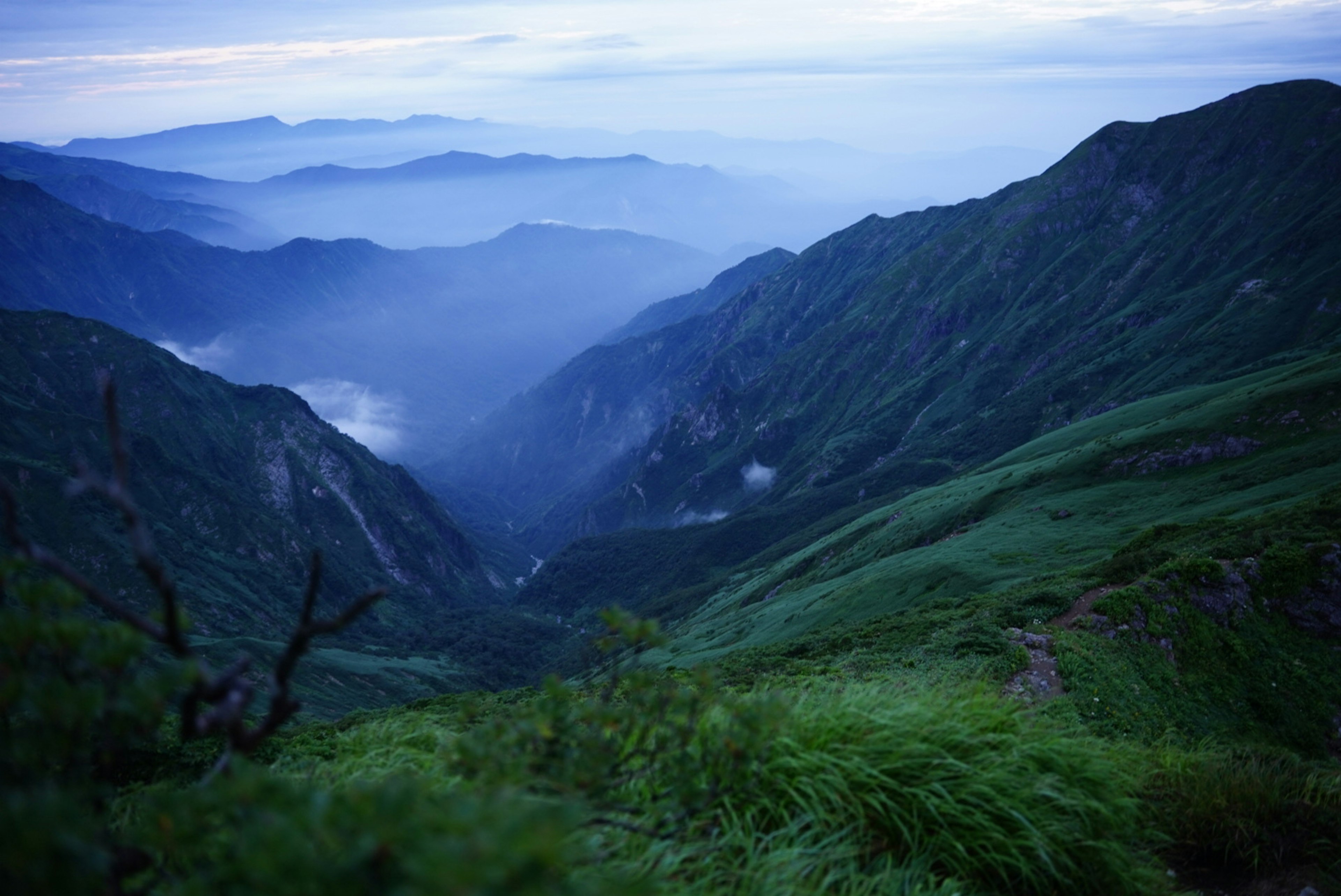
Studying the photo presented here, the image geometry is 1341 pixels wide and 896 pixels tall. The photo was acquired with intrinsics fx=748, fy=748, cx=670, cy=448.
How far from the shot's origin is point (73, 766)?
6832 millimetres

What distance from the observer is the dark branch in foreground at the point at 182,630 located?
461 cm

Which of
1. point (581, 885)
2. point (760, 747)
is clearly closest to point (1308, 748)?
point (760, 747)

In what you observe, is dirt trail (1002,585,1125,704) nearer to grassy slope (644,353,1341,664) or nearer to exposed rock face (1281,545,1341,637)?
exposed rock face (1281,545,1341,637)

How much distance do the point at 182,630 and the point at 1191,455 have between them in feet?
271

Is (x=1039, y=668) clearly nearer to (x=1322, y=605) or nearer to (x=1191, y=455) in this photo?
(x=1322, y=605)

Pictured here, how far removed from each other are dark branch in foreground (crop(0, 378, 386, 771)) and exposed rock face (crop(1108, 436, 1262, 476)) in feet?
263

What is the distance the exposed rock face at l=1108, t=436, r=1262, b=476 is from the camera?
6756 centimetres

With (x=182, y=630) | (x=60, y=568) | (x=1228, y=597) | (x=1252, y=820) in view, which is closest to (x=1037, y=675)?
(x=1228, y=597)

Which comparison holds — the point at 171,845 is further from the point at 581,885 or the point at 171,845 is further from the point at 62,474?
the point at 62,474

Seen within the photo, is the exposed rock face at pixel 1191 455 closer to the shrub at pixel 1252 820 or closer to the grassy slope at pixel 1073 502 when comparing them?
the grassy slope at pixel 1073 502

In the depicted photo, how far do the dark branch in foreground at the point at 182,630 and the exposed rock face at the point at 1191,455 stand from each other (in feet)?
263

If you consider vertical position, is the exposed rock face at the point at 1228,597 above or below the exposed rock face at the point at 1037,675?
below

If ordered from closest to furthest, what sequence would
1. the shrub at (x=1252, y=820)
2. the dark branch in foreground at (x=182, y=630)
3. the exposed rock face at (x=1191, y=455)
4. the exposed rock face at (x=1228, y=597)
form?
the dark branch in foreground at (x=182, y=630), the shrub at (x=1252, y=820), the exposed rock face at (x=1228, y=597), the exposed rock face at (x=1191, y=455)

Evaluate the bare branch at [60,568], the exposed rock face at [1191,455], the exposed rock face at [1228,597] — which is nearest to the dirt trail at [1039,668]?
the exposed rock face at [1228,597]
